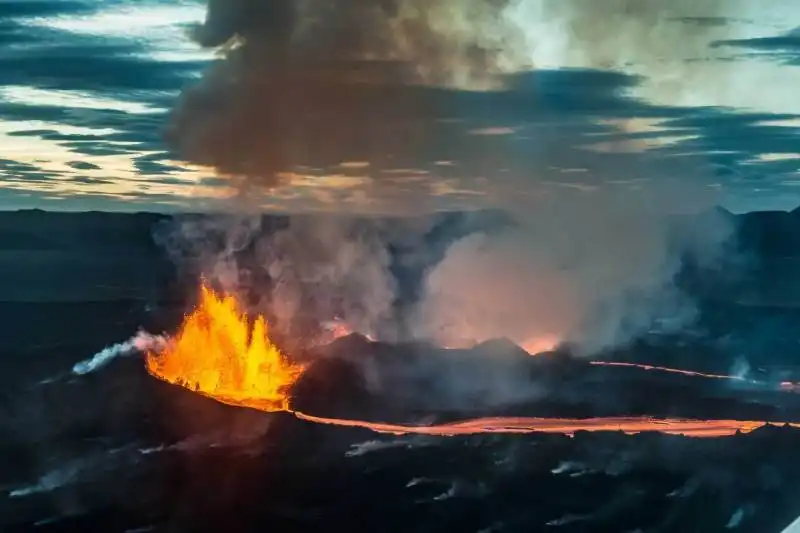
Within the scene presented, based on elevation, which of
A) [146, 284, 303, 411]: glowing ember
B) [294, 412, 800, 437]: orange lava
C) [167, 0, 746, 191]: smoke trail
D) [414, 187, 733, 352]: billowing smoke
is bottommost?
[294, 412, 800, 437]: orange lava

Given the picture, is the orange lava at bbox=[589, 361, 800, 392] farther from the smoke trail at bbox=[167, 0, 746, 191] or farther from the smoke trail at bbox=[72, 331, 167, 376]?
the smoke trail at bbox=[72, 331, 167, 376]

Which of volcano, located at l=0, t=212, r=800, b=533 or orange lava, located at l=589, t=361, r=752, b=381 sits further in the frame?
orange lava, located at l=589, t=361, r=752, b=381

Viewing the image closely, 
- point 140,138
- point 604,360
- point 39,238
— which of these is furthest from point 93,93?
point 604,360

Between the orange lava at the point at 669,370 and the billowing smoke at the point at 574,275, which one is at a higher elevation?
the billowing smoke at the point at 574,275

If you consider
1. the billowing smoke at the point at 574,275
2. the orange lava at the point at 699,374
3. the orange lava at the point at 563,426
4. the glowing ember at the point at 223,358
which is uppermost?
the billowing smoke at the point at 574,275

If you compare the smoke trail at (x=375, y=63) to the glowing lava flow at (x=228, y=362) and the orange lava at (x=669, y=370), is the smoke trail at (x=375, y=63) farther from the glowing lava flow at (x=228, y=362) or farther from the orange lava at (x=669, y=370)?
the orange lava at (x=669, y=370)

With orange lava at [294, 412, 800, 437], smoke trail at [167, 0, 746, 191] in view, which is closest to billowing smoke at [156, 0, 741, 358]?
smoke trail at [167, 0, 746, 191]

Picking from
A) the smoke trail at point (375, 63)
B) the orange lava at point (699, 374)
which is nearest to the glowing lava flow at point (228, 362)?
the smoke trail at point (375, 63)
